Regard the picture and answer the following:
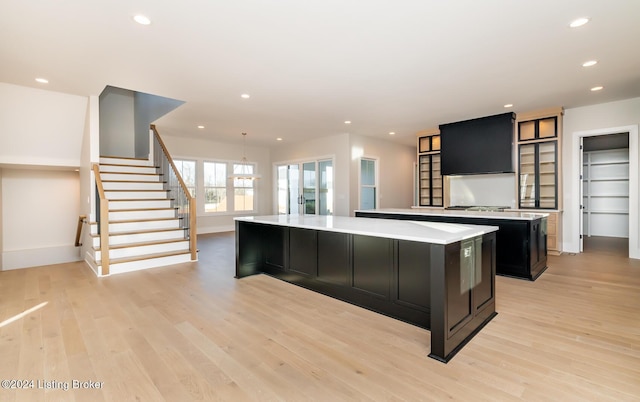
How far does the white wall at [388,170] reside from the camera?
7.83 metres

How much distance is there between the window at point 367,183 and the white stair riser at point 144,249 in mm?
4579

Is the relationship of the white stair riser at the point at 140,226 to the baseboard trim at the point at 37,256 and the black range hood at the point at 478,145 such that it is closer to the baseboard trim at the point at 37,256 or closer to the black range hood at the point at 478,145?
the baseboard trim at the point at 37,256

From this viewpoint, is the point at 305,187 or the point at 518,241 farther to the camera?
the point at 305,187

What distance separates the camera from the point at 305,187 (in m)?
9.10

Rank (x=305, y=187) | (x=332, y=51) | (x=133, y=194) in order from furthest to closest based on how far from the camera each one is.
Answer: (x=305, y=187) < (x=133, y=194) < (x=332, y=51)

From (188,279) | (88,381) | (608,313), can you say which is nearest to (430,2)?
(608,313)

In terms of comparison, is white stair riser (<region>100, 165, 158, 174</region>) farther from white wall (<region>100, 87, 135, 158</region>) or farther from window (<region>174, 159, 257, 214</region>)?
window (<region>174, 159, 257, 214</region>)

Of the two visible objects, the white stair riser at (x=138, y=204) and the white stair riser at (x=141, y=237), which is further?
the white stair riser at (x=138, y=204)

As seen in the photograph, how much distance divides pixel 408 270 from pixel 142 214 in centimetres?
511

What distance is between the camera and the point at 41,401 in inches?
69.3

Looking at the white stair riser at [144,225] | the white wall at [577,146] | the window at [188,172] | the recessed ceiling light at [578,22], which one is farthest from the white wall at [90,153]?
the white wall at [577,146]

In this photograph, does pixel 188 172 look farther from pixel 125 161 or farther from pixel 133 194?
pixel 133 194

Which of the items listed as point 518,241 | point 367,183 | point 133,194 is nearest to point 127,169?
point 133,194

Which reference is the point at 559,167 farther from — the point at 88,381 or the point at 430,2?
the point at 88,381
